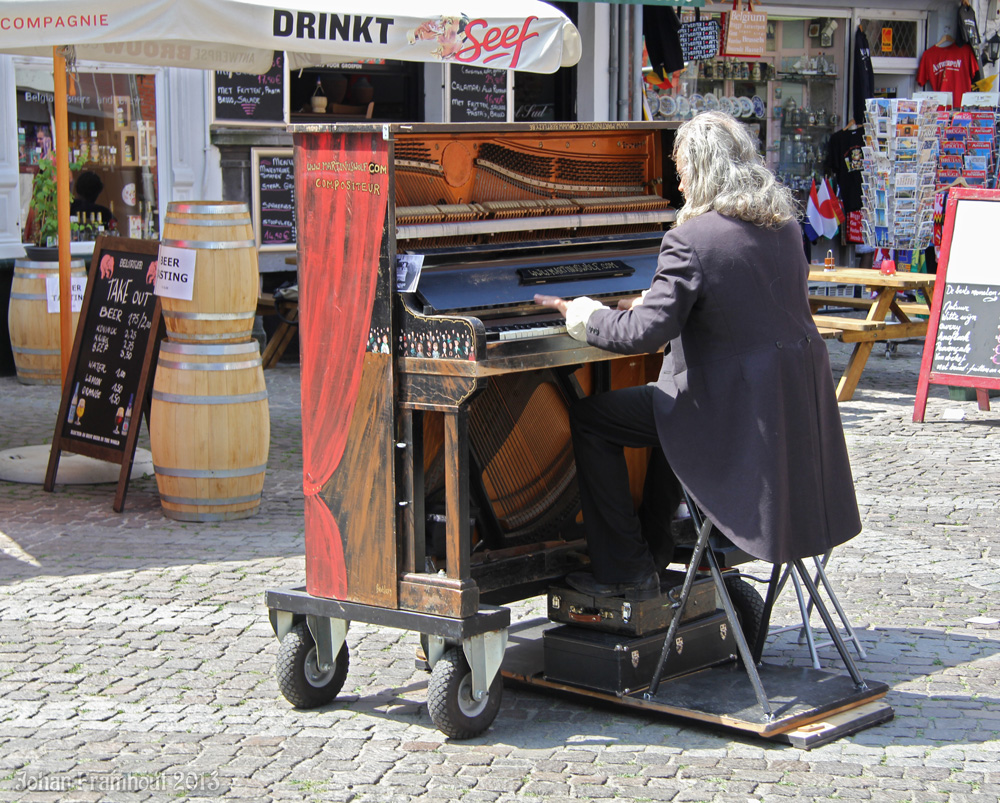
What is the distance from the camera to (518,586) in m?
4.60

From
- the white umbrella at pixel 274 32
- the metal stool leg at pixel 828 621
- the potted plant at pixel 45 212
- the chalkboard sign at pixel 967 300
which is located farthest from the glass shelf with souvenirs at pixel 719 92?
the metal stool leg at pixel 828 621

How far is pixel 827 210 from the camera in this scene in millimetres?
14898

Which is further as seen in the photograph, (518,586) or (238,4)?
(238,4)

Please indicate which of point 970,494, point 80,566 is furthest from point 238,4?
point 970,494

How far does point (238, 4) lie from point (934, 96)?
8757mm

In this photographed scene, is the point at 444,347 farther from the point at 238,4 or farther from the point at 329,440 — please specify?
the point at 238,4

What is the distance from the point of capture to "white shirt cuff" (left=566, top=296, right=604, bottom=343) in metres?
4.07

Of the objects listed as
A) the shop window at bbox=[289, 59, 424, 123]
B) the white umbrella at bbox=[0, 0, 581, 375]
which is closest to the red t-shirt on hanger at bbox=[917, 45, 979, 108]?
the shop window at bbox=[289, 59, 424, 123]

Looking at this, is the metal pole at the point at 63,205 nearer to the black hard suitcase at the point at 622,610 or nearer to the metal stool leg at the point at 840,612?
the black hard suitcase at the point at 622,610

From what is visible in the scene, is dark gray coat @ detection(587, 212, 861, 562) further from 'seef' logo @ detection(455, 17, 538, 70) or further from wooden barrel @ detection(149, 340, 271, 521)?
'seef' logo @ detection(455, 17, 538, 70)

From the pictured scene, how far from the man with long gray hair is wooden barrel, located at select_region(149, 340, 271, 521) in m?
2.76

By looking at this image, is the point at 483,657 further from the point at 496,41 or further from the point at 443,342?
the point at 496,41

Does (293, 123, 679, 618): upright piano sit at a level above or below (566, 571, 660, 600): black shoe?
above

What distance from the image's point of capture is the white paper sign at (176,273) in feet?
20.6
